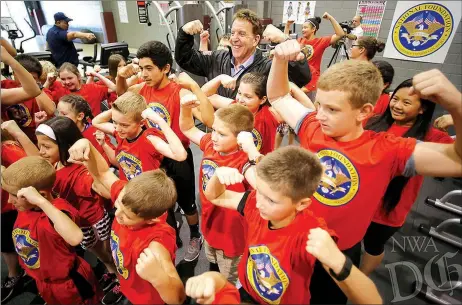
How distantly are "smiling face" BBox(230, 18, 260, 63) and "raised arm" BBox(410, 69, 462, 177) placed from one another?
1264 mm

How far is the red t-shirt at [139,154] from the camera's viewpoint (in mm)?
1812

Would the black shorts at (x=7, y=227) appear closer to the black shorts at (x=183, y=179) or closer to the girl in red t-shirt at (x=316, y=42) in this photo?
the black shorts at (x=183, y=179)

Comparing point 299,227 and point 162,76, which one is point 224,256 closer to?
point 299,227

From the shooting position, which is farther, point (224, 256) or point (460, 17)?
point (460, 17)

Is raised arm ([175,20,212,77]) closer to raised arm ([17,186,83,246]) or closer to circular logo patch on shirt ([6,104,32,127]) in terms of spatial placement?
circular logo patch on shirt ([6,104,32,127])

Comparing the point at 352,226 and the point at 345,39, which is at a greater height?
the point at 345,39

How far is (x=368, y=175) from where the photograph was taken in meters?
1.09

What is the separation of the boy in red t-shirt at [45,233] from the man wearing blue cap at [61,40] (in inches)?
139

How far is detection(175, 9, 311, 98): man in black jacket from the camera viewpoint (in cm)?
189

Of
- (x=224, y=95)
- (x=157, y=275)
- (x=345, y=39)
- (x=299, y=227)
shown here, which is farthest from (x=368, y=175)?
(x=345, y=39)

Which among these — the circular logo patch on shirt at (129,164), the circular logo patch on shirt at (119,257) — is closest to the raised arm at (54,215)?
the circular logo patch on shirt at (119,257)

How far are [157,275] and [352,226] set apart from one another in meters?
0.84

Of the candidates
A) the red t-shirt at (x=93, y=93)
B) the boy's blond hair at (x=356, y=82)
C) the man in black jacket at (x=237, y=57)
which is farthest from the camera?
the red t-shirt at (x=93, y=93)

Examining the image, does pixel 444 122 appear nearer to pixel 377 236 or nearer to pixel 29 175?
pixel 377 236
